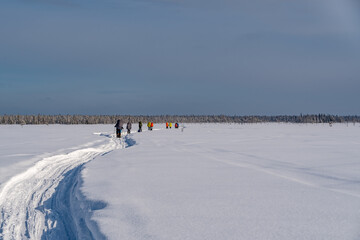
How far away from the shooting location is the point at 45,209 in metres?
5.93

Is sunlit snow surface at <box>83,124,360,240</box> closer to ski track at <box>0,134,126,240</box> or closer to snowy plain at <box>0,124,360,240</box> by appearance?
snowy plain at <box>0,124,360,240</box>

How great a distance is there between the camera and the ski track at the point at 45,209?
473 cm

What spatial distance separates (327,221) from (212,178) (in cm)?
340

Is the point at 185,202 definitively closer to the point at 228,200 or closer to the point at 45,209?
the point at 228,200

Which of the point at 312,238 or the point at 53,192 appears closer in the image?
the point at 312,238

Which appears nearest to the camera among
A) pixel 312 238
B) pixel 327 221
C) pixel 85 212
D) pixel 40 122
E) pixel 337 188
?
pixel 312 238

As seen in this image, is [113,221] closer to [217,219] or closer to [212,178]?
[217,219]

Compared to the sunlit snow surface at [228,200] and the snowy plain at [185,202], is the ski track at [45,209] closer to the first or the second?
the snowy plain at [185,202]

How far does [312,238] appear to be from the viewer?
3691mm

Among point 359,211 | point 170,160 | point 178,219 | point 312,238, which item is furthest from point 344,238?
point 170,160

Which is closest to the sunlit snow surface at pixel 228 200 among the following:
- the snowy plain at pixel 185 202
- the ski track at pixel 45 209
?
the snowy plain at pixel 185 202

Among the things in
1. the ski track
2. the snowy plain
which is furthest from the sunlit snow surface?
the ski track

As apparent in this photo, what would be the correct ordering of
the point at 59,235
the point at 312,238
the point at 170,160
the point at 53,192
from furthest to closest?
the point at 170,160
the point at 53,192
the point at 59,235
the point at 312,238

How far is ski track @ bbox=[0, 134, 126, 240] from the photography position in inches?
186
